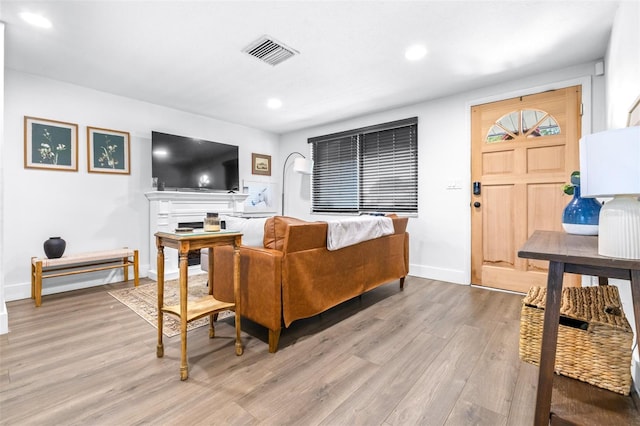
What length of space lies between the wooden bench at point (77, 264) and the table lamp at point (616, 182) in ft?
13.2

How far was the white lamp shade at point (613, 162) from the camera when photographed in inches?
36.1

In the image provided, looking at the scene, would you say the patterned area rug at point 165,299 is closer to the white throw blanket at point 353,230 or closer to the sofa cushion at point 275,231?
the sofa cushion at point 275,231

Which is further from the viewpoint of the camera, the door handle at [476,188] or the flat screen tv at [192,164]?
the flat screen tv at [192,164]

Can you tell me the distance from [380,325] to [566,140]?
2.61 meters

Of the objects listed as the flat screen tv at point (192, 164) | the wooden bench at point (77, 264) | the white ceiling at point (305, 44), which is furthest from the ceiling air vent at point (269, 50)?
the wooden bench at point (77, 264)

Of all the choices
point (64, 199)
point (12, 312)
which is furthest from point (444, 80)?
point (12, 312)

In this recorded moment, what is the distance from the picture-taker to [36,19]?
2.22 meters

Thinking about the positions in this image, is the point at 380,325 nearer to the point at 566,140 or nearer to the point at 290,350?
the point at 290,350

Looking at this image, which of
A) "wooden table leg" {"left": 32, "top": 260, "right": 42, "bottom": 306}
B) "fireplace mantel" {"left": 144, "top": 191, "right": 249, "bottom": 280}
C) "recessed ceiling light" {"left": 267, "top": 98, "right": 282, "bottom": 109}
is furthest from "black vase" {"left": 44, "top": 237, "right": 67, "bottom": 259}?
"recessed ceiling light" {"left": 267, "top": 98, "right": 282, "bottom": 109}

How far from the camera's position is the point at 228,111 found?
439cm

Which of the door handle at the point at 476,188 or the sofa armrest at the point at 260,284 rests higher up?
the door handle at the point at 476,188

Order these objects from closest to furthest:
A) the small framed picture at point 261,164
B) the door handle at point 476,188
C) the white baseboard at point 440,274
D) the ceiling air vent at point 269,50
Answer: the ceiling air vent at point 269,50 → the door handle at point 476,188 → the white baseboard at point 440,274 → the small framed picture at point 261,164

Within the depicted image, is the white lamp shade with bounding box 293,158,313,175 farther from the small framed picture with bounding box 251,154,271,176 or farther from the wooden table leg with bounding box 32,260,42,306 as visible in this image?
the wooden table leg with bounding box 32,260,42,306

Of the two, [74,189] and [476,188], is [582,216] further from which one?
[74,189]
